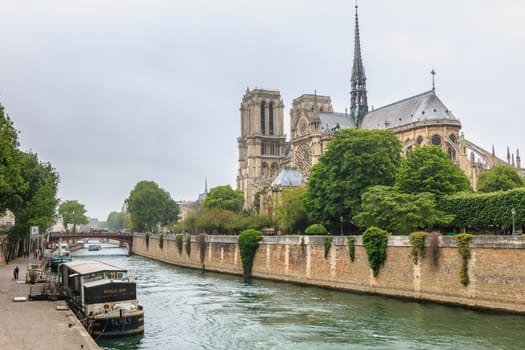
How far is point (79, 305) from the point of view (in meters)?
27.8

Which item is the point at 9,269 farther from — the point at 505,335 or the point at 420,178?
the point at 505,335

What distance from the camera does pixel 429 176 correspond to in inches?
1897

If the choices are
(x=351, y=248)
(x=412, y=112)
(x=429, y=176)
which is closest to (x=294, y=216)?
(x=429, y=176)

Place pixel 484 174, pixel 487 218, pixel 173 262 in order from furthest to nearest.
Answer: pixel 173 262 < pixel 484 174 < pixel 487 218

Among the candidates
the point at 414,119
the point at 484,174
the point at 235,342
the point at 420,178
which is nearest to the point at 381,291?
the point at 420,178

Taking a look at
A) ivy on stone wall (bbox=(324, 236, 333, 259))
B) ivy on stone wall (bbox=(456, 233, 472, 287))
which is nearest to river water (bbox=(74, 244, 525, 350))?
ivy on stone wall (bbox=(456, 233, 472, 287))

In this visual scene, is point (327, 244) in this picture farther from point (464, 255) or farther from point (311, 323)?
point (311, 323)

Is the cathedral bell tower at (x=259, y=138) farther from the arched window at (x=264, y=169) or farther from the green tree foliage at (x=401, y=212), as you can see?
the green tree foliage at (x=401, y=212)

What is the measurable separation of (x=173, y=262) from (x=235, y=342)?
174 feet

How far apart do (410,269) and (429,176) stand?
1315 centimetres

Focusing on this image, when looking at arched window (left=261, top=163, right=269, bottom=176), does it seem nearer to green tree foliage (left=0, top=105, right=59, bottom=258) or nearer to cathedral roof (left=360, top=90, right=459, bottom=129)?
cathedral roof (left=360, top=90, right=459, bottom=129)

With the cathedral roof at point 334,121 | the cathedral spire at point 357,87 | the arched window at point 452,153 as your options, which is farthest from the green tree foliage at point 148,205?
the arched window at point 452,153

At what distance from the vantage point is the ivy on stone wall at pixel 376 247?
129 ft

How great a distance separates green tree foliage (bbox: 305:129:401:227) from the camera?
52.5m
